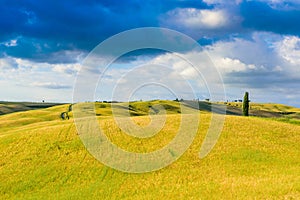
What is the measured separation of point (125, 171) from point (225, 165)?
12.9 metres

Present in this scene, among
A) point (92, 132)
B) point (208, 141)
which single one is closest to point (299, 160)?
point (208, 141)

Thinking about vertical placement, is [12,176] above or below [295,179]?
below

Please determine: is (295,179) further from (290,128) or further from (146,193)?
(290,128)

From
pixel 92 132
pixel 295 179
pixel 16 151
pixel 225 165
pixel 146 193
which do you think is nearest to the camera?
pixel 295 179

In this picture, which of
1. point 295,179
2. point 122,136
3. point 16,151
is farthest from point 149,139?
point 295,179

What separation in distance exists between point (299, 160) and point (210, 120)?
2050 centimetres

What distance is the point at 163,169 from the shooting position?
46.2m

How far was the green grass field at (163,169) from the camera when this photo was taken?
121 feet

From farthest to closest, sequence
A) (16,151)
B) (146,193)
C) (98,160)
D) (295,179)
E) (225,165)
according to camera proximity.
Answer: (16,151), (98,160), (225,165), (146,193), (295,179)

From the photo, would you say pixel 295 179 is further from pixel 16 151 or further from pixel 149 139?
pixel 16 151

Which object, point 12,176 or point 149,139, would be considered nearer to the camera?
point 12,176

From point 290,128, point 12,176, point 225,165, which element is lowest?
point 12,176

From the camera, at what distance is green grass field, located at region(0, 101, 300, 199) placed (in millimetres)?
36969

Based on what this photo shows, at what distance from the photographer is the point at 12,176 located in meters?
46.7
